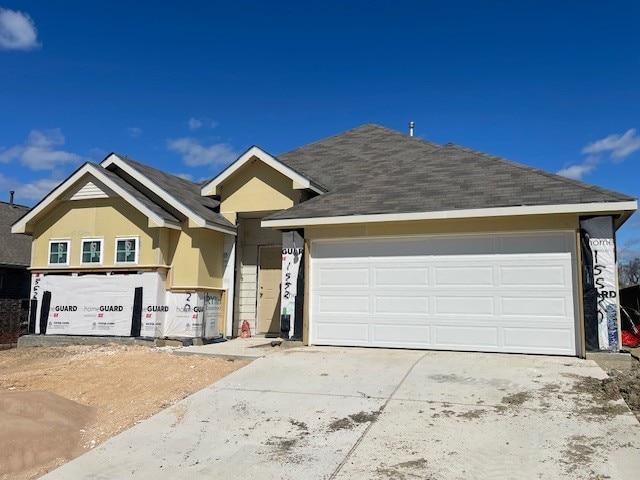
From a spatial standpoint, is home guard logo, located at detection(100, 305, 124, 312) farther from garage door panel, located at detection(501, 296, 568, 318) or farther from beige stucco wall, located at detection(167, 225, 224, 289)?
garage door panel, located at detection(501, 296, 568, 318)

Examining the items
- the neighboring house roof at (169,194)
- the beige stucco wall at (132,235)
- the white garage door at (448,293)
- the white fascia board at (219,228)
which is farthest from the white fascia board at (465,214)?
the beige stucco wall at (132,235)

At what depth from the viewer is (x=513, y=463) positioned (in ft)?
16.5

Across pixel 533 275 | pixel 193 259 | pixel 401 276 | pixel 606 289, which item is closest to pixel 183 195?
pixel 193 259

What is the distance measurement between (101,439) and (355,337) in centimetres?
577

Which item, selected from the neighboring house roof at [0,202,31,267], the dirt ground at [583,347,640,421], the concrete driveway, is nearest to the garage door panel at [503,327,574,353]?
the concrete driveway

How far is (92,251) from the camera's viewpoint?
13.7m

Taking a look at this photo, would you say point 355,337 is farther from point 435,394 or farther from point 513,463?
point 513,463

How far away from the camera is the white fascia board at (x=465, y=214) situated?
9.20 metres

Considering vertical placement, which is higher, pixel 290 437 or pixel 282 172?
pixel 282 172

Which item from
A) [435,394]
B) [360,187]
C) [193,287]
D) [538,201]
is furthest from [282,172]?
[435,394]

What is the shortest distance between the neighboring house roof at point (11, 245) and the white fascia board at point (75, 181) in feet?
22.7

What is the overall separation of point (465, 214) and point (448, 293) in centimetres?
161

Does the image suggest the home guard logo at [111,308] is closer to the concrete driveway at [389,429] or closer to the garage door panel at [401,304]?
the concrete driveway at [389,429]

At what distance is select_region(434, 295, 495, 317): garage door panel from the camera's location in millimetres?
10109
